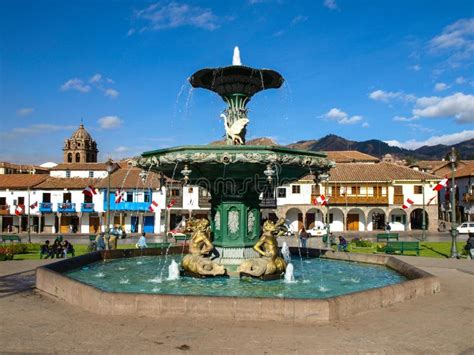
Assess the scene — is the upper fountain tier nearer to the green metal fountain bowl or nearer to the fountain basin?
the green metal fountain bowl

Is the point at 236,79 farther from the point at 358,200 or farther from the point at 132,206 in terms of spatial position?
the point at 358,200

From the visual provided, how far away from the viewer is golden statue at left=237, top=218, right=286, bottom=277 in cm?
1189

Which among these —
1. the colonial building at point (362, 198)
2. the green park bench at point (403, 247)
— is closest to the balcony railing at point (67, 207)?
the colonial building at point (362, 198)

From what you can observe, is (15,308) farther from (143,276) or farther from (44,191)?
(44,191)

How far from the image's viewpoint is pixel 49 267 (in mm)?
11883

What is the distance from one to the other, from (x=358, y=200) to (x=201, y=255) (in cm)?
4268

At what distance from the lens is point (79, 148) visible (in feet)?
314

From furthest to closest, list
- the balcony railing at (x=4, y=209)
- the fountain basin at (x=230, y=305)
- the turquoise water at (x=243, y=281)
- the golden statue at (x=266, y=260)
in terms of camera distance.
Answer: the balcony railing at (x=4, y=209) < the golden statue at (x=266, y=260) < the turquoise water at (x=243, y=281) < the fountain basin at (x=230, y=305)

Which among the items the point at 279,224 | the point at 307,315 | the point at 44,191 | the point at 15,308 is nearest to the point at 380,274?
the point at 279,224

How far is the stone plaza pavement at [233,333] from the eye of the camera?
6.70 metres

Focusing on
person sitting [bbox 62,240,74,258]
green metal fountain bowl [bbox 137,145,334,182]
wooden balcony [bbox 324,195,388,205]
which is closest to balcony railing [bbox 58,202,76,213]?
Answer: wooden balcony [bbox 324,195,388,205]

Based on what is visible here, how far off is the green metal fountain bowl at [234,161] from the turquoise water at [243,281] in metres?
2.88

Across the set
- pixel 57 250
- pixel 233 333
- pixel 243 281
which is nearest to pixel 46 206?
pixel 57 250

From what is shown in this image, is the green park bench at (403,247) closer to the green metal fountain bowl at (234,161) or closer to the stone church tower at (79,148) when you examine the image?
the green metal fountain bowl at (234,161)
